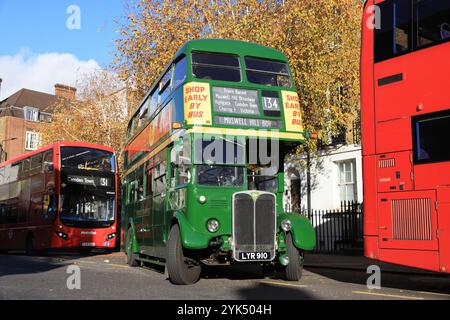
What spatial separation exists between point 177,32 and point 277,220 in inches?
464

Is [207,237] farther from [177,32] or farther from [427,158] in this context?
[177,32]

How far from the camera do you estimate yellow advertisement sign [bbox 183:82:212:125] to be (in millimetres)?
9164

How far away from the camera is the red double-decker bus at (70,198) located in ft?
62.4

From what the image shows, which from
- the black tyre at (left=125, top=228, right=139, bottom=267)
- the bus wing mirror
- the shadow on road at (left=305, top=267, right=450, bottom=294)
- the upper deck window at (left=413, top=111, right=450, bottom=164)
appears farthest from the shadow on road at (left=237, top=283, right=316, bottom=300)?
the black tyre at (left=125, top=228, right=139, bottom=267)

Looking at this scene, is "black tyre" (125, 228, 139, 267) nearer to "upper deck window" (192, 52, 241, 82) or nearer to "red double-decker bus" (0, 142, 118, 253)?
"red double-decker bus" (0, 142, 118, 253)

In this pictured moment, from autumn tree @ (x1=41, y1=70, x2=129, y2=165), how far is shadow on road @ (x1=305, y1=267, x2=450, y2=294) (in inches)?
705

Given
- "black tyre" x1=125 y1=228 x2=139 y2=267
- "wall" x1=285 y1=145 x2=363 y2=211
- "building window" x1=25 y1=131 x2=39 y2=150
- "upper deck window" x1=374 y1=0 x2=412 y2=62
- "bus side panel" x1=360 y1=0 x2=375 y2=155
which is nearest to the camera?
"upper deck window" x1=374 y1=0 x2=412 y2=62

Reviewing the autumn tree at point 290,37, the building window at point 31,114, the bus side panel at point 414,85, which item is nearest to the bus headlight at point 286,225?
the bus side panel at point 414,85

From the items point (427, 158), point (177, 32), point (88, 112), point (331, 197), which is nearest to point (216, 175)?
point (427, 158)

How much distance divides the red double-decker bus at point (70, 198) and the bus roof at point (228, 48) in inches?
416

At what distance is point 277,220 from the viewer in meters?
9.50

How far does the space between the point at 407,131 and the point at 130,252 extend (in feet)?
30.4
